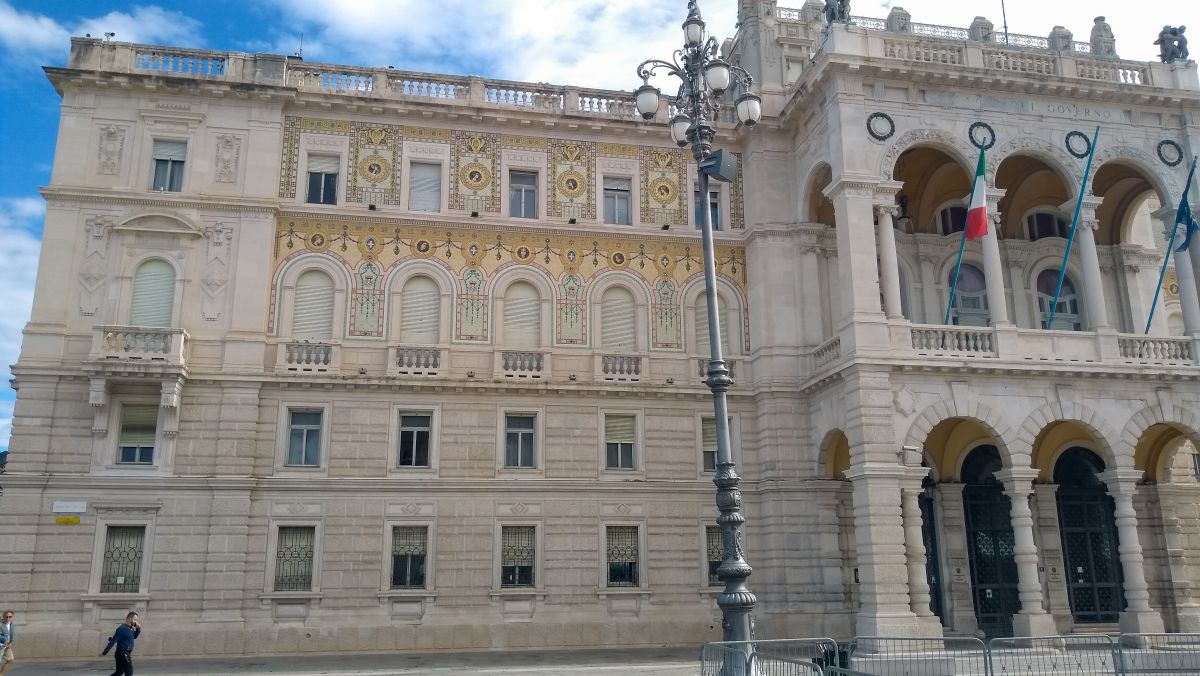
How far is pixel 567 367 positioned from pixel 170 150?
13.1 m

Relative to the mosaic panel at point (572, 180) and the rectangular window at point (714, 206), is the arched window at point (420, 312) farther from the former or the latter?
the rectangular window at point (714, 206)

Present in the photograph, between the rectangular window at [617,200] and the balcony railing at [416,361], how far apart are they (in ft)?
22.9

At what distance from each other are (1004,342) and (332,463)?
18.7 meters

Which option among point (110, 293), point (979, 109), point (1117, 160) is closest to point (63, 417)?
point (110, 293)

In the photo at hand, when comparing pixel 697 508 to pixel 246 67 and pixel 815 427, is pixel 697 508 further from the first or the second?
pixel 246 67

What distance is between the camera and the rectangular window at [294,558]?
26.2 metres

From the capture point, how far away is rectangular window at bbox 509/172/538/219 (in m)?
30.1

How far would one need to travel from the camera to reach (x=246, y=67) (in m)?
28.6

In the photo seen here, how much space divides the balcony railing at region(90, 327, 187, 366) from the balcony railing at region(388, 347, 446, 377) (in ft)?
18.3

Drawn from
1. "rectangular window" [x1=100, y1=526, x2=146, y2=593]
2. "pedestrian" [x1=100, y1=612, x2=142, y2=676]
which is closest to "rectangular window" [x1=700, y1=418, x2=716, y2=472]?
"rectangular window" [x1=100, y1=526, x2=146, y2=593]

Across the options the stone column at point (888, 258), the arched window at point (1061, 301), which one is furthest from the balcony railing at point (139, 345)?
the arched window at point (1061, 301)

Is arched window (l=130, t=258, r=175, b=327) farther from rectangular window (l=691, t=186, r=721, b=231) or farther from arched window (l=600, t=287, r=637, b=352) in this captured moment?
rectangular window (l=691, t=186, r=721, b=231)

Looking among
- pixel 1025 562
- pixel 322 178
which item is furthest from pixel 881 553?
pixel 322 178

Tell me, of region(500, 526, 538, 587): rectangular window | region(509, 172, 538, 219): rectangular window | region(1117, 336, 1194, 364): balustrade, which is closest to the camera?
region(1117, 336, 1194, 364): balustrade
